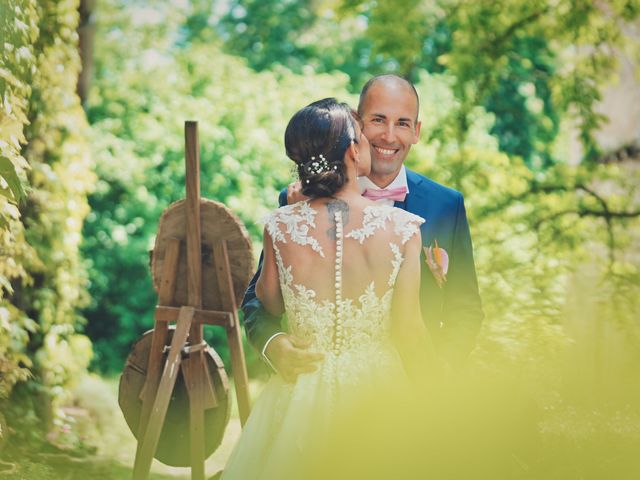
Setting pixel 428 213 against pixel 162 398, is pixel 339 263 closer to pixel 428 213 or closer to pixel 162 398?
pixel 428 213

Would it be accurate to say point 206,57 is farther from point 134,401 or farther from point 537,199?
point 134,401

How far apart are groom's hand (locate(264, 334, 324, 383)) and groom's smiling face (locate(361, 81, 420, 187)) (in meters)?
0.77

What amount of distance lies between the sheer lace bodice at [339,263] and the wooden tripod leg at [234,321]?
1.51 metres

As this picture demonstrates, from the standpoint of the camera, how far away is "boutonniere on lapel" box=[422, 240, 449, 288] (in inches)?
123

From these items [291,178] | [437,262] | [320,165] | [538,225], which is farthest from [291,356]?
[291,178]

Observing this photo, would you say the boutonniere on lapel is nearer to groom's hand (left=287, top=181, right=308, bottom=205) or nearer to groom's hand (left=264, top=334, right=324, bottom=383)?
groom's hand (left=287, top=181, right=308, bottom=205)

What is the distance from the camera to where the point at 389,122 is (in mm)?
3131

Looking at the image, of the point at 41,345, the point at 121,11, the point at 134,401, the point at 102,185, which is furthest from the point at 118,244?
the point at 121,11

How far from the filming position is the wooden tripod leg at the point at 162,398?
3.99 meters

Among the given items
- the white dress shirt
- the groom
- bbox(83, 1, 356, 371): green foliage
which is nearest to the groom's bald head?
the groom

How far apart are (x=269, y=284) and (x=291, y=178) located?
510 centimetres

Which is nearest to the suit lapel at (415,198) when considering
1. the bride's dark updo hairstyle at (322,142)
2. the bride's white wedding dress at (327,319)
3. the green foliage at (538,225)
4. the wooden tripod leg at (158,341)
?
the bride's white wedding dress at (327,319)

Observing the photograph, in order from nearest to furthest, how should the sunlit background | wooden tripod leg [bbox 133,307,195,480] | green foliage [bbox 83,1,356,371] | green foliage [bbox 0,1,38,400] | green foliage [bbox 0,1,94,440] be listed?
the sunlit background, green foliage [bbox 0,1,38,400], wooden tripod leg [bbox 133,307,195,480], green foliage [bbox 0,1,94,440], green foliage [bbox 83,1,356,371]

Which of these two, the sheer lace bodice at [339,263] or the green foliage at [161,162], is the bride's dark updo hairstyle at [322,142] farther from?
the green foliage at [161,162]
